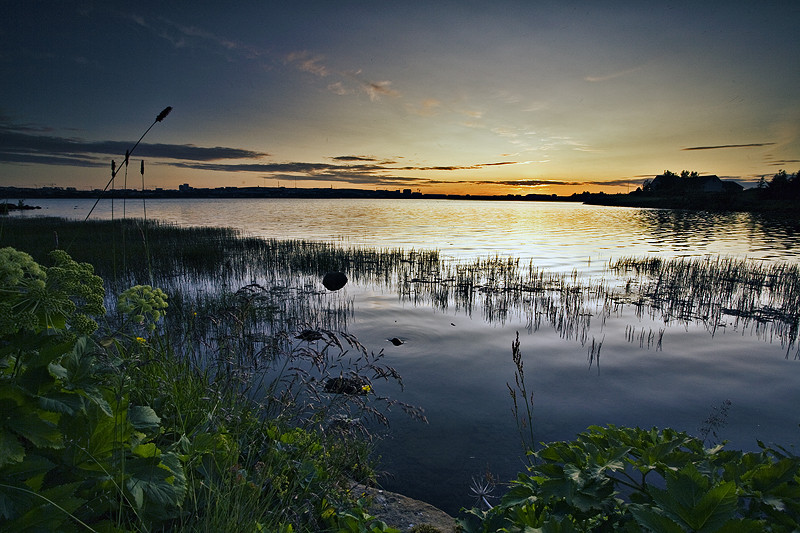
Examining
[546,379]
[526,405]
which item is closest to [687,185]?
[546,379]

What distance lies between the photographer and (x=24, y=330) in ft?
5.72

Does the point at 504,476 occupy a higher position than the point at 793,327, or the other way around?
the point at 793,327

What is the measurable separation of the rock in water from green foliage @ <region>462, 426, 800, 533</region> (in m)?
14.0

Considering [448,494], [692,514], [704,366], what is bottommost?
[448,494]

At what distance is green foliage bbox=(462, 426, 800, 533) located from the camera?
1594 millimetres

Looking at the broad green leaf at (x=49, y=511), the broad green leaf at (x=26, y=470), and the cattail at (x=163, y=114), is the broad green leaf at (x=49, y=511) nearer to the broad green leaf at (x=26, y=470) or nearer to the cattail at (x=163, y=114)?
the broad green leaf at (x=26, y=470)

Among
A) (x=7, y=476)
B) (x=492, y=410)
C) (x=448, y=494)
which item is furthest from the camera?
(x=492, y=410)

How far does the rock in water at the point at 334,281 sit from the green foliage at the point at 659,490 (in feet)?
45.8

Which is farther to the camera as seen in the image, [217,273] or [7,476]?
[217,273]

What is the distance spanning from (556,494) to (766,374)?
1013 cm

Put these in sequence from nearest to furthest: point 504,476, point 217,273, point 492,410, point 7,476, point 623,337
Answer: point 7,476
point 504,476
point 492,410
point 623,337
point 217,273

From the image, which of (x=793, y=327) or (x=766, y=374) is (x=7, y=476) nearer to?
(x=766, y=374)

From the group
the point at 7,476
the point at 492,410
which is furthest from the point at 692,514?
the point at 492,410

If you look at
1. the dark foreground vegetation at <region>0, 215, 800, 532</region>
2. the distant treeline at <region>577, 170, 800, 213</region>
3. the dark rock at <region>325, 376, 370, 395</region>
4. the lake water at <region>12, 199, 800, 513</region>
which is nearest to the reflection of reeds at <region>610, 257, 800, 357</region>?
the lake water at <region>12, 199, 800, 513</region>
